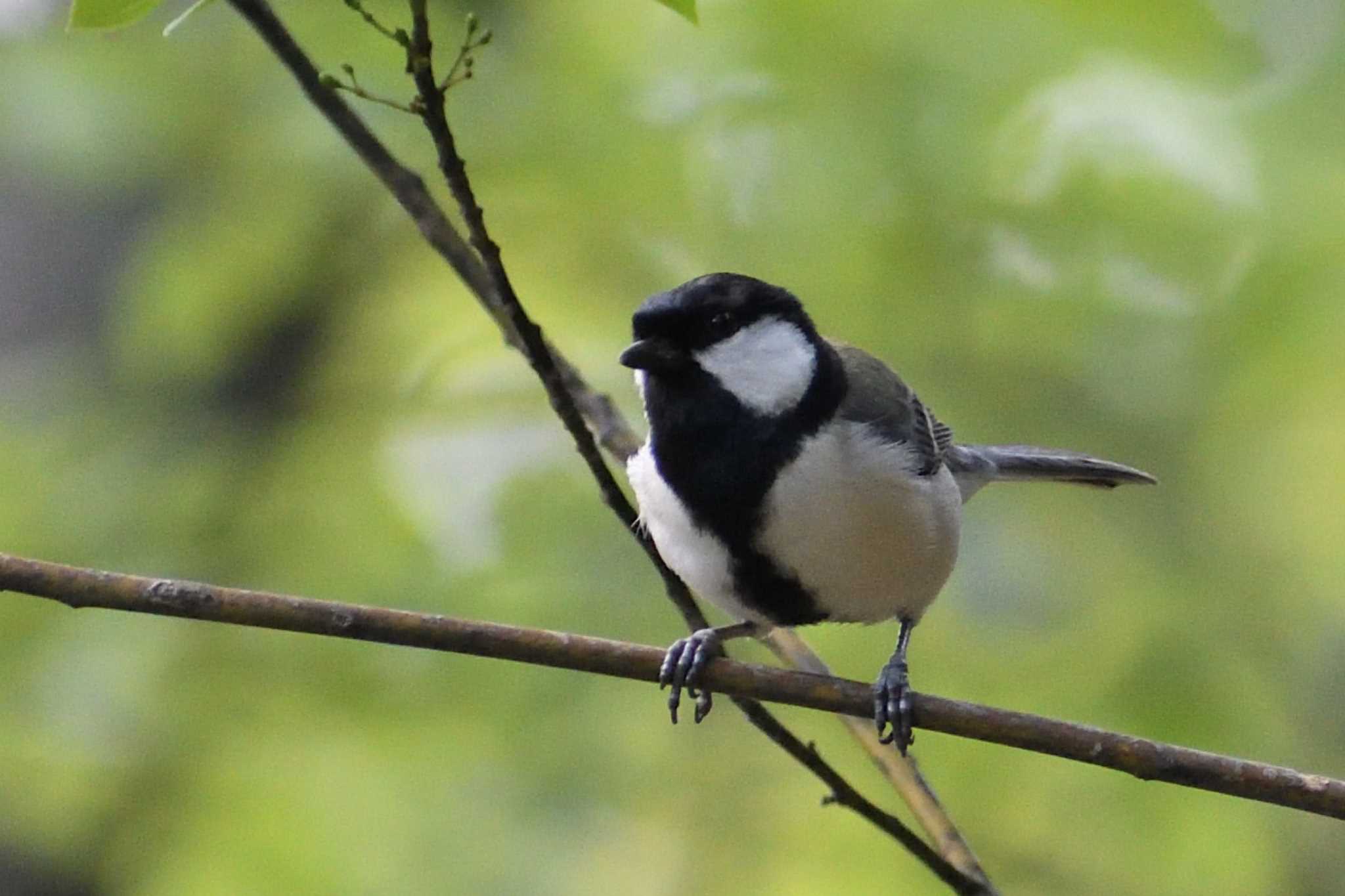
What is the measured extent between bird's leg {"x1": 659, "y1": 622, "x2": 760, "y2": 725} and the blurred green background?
1.02m

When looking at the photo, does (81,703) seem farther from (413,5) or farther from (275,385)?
(413,5)

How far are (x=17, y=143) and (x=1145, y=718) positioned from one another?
11.1ft

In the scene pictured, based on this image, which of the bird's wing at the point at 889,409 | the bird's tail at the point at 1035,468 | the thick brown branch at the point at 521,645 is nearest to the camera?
the thick brown branch at the point at 521,645

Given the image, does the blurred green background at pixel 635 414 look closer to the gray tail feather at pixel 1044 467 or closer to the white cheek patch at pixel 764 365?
the gray tail feather at pixel 1044 467

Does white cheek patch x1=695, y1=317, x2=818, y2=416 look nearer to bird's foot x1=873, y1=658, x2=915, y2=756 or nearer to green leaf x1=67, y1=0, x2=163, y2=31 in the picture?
bird's foot x1=873, y1=658, x2=915, y2=756

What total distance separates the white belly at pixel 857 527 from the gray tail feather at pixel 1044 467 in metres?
0.66

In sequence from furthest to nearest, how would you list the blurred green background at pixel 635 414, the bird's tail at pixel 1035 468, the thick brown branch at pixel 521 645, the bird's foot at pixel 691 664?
the blurred green background at pixel 635 414 < the bird's tail at pixel 1035 468 < the bird's foot at pixel 691 664 < the thick brown branch at pixel 521 645

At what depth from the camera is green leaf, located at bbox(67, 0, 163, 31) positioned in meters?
1.46

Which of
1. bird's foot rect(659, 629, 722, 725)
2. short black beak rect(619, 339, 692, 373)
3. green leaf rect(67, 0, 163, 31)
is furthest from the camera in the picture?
short black beak rect(619, 339, 692, 373)

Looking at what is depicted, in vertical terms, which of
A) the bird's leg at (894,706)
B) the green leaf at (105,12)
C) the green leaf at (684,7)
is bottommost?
the bird's leg at (894,706)

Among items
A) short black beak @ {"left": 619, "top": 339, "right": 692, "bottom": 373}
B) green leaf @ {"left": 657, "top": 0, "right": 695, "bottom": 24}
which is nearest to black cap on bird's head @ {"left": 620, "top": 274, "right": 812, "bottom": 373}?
short black beak @ {"left": 619, "top": 339, "right": 692, "bottom": 373}

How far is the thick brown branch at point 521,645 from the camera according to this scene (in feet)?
5.98

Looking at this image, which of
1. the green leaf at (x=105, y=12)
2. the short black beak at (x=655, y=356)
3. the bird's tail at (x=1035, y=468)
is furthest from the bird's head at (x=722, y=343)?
the green leaf at (x=105, y=12)

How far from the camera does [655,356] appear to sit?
2.53 m
